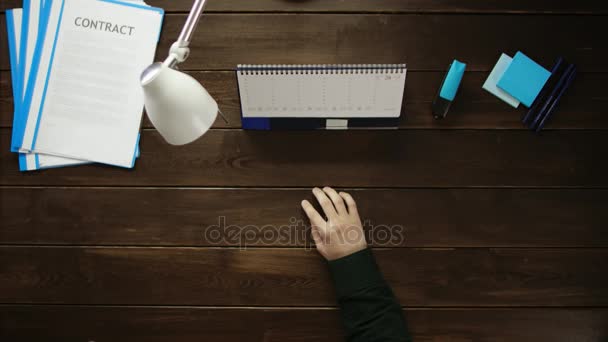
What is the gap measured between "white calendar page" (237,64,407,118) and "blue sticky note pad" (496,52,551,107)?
0.98 feet

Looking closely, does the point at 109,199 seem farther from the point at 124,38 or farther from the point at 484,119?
the point at 484,119

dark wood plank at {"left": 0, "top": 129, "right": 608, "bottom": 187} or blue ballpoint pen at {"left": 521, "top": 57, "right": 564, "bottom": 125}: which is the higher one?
blue ballpoint pen at {"left": 521, "top": 57, "right": 564, "bottom": 125}

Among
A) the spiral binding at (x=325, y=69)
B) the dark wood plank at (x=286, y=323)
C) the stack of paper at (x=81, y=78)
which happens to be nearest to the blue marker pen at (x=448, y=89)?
the spiral binding at (x=325, y=69)

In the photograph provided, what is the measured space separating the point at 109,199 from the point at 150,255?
0.18 m

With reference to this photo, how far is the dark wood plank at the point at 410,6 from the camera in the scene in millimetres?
984

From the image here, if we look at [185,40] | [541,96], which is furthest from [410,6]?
[185,40]

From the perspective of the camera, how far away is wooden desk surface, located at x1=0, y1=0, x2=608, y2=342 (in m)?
0.98

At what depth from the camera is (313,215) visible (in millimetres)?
963

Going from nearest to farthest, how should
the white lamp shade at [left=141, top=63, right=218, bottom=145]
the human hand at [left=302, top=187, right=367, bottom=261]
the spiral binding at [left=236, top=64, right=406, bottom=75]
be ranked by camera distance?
1. the white lamp shade at [left=141, top=63, right=218, bottom=145]
2. the spiral binding at [left=236, top=64, right=406, bottom=75]
3. the human hand at [left=302, top=187, right=367, bottom=261]

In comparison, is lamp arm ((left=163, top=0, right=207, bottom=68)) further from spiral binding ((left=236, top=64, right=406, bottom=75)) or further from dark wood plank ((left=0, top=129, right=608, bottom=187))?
dark wood plank ((left=0, top=129, right=608, bottom=187))

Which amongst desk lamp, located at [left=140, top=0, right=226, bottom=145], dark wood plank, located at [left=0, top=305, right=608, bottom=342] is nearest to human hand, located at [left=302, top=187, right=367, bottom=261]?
dark wood plank, located at [left=0, top=305, right=608, bottom=342]

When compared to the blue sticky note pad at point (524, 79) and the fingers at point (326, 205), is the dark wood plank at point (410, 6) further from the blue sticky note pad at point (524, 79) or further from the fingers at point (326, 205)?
the fingers at point (326, 205)

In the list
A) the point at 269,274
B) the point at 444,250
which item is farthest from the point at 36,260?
the point at 444,250

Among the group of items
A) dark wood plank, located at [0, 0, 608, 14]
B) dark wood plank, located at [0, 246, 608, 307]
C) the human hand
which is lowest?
dark wood plank, located at [0, 246, 608, 307]
